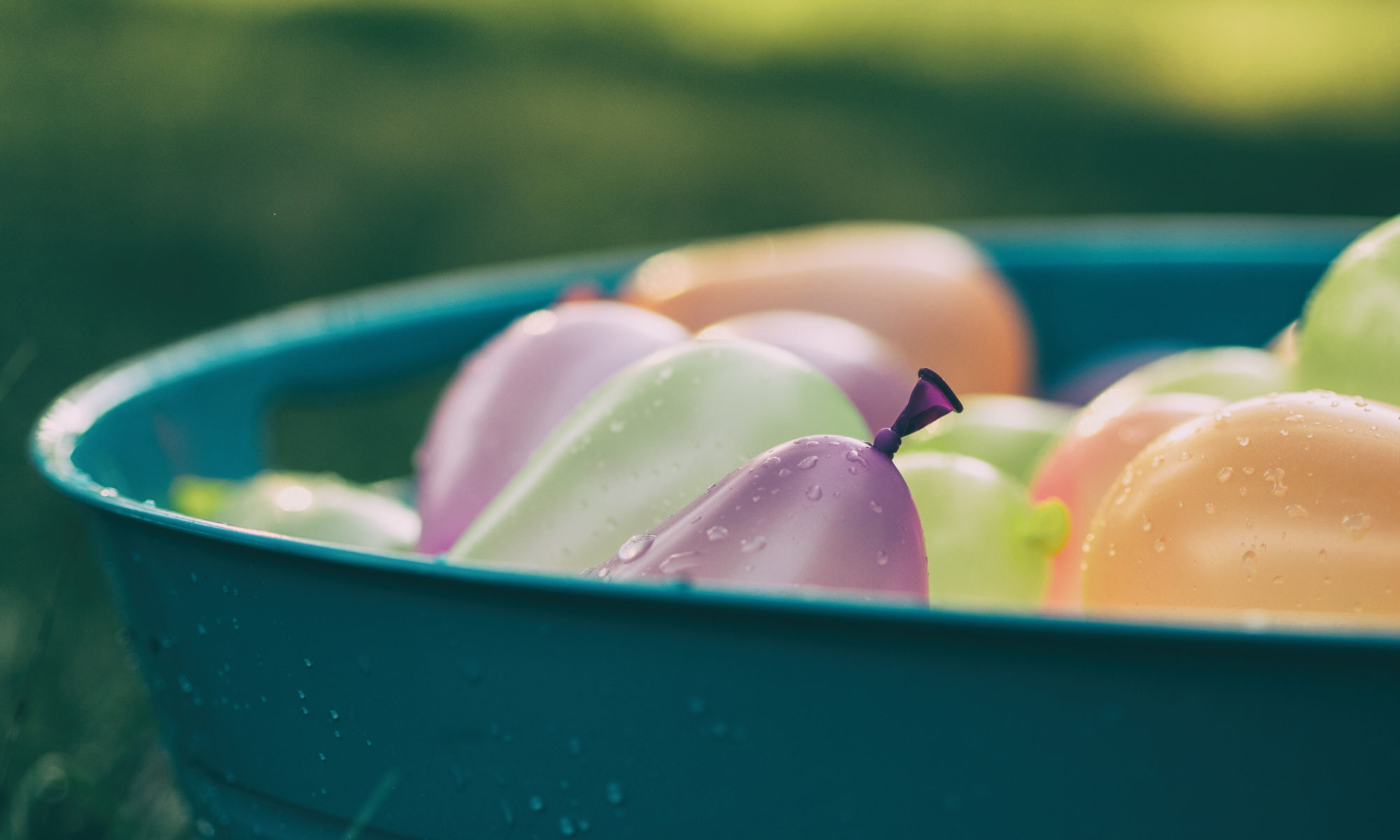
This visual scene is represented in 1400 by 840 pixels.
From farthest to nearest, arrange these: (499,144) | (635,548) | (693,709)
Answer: (499,144), (635,548), (693,709)

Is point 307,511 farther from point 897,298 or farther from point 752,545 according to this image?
point 897,298

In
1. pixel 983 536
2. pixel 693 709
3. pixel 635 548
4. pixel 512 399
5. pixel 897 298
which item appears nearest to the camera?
pixel 693 709

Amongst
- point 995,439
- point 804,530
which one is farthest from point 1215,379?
point 804,530

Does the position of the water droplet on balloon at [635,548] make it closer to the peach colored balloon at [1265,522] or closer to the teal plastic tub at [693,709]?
the teal plastic tub at [693,709]

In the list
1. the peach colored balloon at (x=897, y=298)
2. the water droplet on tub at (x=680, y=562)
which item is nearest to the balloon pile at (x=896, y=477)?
the water droplet on tub at (x=680, y=562)

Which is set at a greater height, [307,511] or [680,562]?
[680,562]

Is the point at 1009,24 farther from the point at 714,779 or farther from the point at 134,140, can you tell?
the point at 714,779
